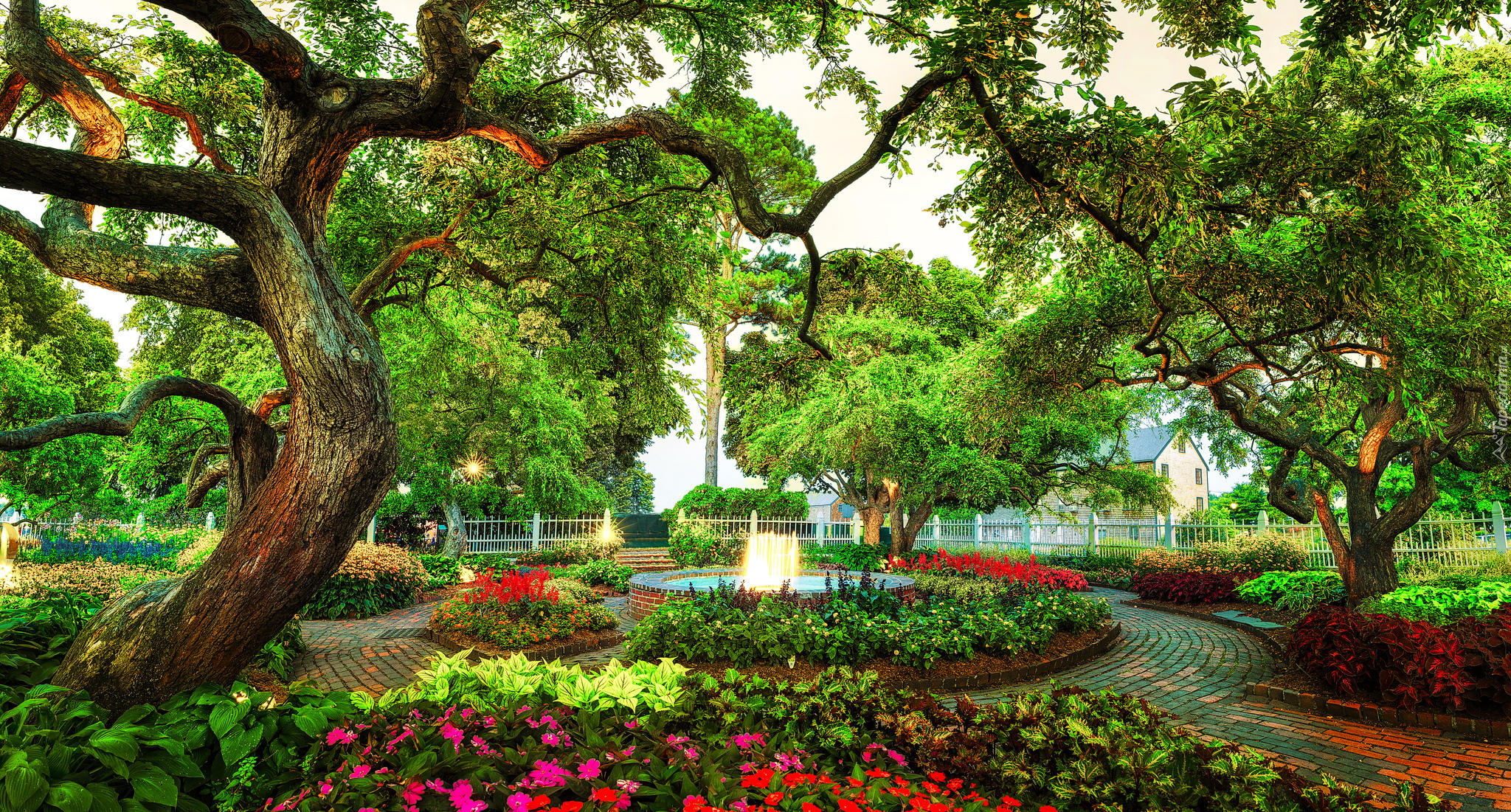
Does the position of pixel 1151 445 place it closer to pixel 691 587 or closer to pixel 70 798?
pixel 691 587

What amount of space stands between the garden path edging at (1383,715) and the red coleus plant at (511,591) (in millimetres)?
7783

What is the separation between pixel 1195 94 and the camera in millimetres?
4352

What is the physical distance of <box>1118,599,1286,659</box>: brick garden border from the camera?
8111 mm

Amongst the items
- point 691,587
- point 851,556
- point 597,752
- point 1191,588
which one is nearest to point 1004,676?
point 691,587

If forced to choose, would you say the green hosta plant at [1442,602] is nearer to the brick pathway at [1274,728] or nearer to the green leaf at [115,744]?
the brick pathway at [1274,728]

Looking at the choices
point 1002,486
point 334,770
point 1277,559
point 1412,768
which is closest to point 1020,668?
point 1412,768

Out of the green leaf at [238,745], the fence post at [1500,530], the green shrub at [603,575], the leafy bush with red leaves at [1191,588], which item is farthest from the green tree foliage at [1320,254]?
the green shrub at [603,575]

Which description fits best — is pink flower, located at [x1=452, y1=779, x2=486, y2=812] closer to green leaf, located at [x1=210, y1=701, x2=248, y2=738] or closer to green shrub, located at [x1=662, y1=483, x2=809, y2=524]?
green leaf, located at [x1=210, y1=701, x2=248, y2=738]

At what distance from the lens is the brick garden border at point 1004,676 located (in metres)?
6.37

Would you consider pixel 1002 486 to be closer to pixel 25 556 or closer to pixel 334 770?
pixel 334 770

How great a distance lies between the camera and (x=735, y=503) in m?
21.8

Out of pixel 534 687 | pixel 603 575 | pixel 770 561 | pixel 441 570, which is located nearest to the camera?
pixel 534 687

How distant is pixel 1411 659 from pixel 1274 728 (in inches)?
53.1

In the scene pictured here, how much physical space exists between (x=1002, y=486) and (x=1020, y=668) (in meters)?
9.52
